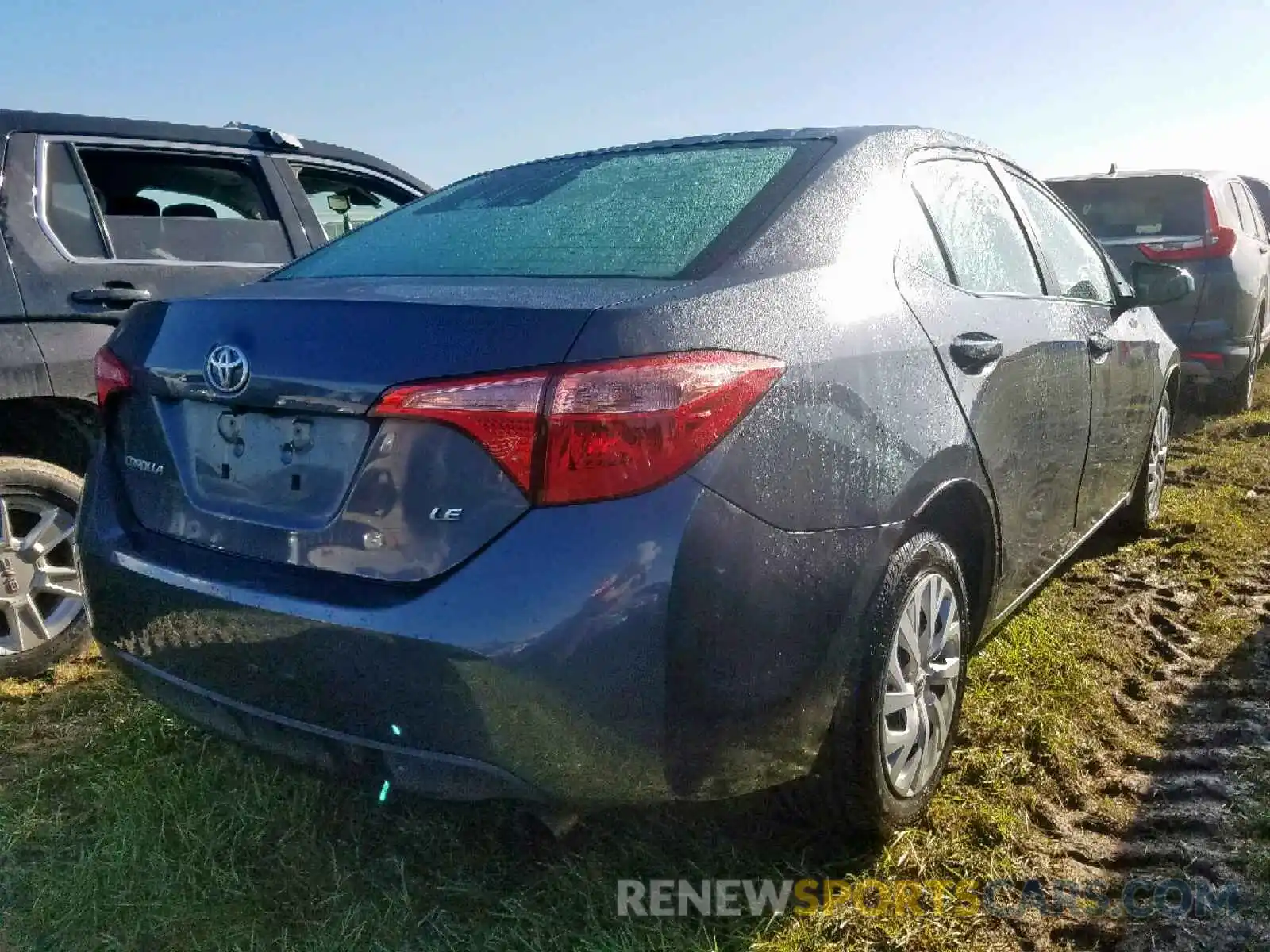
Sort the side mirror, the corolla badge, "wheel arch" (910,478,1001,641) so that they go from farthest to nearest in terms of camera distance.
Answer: the side mirror → "wheel arch" (910,478,1001,641) → the corolla badge

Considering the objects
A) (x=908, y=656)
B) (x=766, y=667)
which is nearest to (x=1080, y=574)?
(x=908, y=656)

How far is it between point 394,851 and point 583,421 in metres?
1.20

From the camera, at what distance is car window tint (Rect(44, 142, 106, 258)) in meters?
3.37

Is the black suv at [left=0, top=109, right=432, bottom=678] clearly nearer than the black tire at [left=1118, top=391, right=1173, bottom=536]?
Yes

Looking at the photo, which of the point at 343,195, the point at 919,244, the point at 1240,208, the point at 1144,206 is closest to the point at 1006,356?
the point at 919,244

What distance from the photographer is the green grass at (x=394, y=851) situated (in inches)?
79.5

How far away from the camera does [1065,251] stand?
3447 mm

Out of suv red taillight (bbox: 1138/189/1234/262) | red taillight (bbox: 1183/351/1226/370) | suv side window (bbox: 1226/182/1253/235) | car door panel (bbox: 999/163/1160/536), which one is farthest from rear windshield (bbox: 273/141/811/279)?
suv side window (bbox: 1226/182/1253/235)

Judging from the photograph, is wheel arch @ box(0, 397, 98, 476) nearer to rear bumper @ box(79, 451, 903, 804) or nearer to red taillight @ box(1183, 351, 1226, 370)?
rear bumper @ box(79, 451, 903, 804)

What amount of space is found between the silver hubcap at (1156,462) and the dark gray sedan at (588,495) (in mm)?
2244

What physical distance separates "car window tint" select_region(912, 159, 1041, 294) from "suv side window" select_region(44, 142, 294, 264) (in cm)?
247

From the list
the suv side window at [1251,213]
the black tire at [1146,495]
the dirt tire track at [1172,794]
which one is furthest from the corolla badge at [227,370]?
the suv side window at [1251,213]

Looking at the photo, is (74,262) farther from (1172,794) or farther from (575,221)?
(1172,794)

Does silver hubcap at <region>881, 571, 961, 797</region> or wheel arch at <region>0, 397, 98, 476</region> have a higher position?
wheel arch at <region>0, 397, 98, 476</region>
